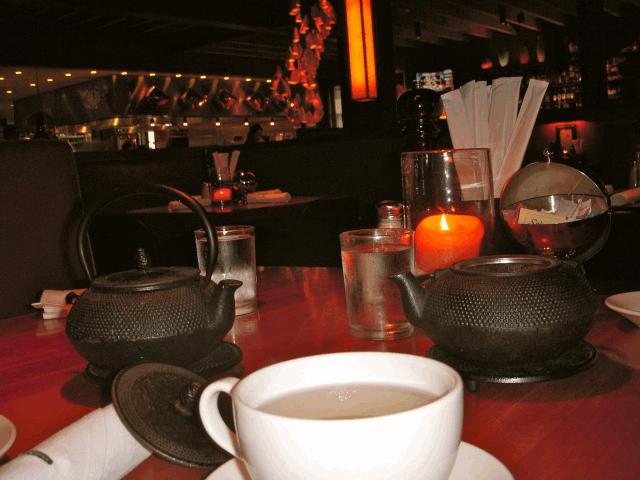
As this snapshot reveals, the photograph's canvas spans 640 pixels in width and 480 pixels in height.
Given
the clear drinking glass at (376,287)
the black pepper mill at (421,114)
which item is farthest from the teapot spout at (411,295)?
the black pepper mill at (421,114)

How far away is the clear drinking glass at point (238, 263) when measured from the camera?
1004 millimetres

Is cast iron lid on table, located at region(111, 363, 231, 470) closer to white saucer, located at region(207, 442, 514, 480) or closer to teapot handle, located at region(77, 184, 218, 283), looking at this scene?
white saucer, located at region(207, 442, 514, 480)

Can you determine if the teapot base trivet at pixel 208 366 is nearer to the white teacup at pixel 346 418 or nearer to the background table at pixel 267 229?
the white teacup at pixel 346 418

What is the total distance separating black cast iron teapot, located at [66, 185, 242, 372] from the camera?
24.5 inches

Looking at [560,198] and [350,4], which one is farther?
[350,4]

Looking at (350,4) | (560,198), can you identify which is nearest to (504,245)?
(560,198)

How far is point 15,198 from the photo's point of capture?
1.74 m

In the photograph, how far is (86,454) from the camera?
43 cm

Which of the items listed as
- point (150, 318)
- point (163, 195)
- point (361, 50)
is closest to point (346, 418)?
point (150, 318)

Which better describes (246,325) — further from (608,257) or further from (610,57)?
(610,57)

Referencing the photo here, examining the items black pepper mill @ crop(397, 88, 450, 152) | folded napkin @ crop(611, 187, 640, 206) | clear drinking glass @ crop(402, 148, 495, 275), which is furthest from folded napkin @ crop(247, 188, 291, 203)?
clear drinking glass @ crop(402, 148, 495, 275)

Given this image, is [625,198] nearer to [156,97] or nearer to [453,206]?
[453,206]

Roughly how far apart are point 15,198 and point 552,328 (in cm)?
162

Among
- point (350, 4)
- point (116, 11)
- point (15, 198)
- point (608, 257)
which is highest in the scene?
point (116, 11)
